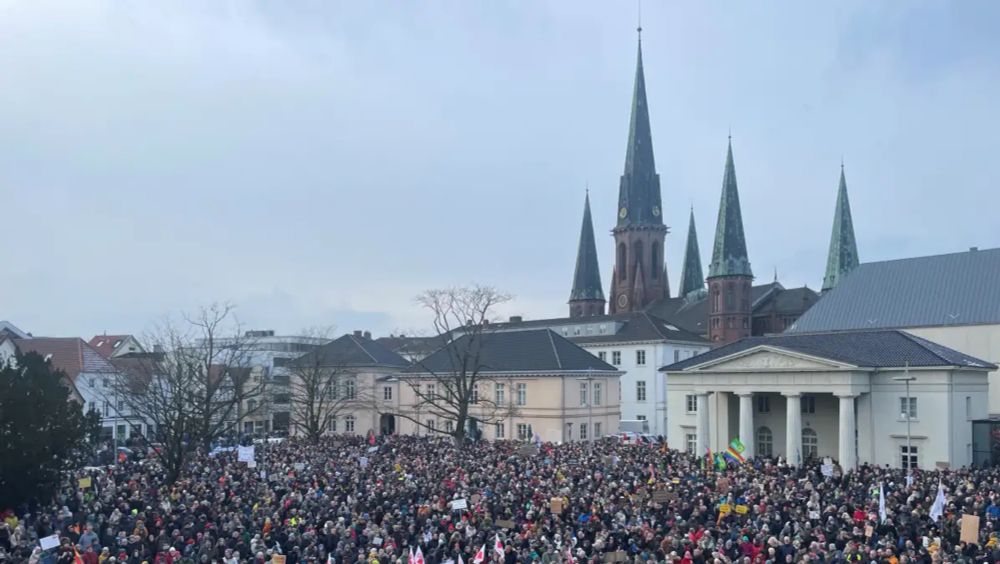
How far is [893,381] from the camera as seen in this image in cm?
4503

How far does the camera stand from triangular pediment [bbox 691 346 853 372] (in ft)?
149

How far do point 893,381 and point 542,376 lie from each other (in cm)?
2287

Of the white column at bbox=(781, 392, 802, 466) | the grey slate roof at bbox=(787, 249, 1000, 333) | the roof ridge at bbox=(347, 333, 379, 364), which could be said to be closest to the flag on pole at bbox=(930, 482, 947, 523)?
the white column at bbox=(781, 392, 802, 466)

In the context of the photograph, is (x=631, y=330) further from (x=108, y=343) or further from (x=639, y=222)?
(x=108, y=343)

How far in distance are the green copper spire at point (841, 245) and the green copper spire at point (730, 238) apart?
50.9 feet

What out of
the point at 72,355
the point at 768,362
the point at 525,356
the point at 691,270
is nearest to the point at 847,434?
the point at 768,362

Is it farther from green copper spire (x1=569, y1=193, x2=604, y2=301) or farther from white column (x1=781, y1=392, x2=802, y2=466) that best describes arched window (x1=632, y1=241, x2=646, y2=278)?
white column (x1=781, y1=392, x2=802, y2=466)

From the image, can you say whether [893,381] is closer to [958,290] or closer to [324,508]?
[958,290]

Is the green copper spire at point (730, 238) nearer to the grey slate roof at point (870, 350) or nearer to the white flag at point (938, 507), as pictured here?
the grey slate roof at point (870, 350)

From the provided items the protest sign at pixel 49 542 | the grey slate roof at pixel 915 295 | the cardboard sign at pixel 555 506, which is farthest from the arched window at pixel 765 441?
the protest sign at pixel 49 542

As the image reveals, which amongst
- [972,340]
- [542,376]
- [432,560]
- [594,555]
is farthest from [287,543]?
[972,340]

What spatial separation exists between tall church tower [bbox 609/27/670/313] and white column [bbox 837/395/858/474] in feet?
207

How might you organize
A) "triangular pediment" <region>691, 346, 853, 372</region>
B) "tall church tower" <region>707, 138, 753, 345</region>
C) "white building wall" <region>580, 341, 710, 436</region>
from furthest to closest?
"tall church tower" <region>707, 138, 753, 345</region> < "white building wall" <region>580, 341, 710, 436</region> < "triangular pediment" <region>691, 346, 853, 372</region>

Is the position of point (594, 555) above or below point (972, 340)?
below
